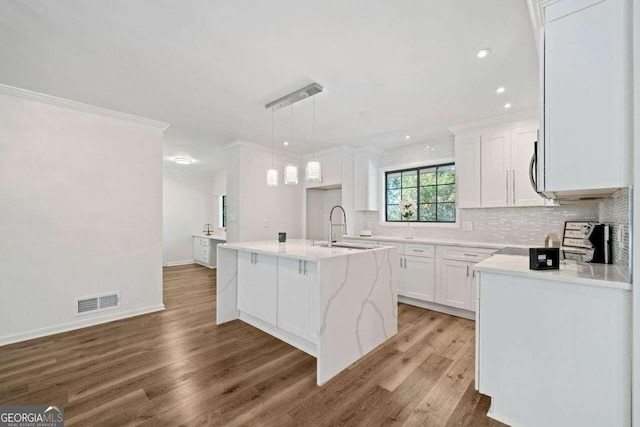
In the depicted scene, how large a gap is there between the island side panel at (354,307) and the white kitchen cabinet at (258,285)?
0.75 metres

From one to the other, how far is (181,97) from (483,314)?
3.35 metres

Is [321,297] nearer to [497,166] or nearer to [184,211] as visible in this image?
[497,166]

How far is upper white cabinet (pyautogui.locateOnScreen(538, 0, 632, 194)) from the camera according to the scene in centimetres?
123

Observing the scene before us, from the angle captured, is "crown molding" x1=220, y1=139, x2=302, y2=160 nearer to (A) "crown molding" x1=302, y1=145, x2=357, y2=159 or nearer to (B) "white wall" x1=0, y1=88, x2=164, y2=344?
(A) "crown molding" x1=302, y1=145, x2=357, y2=159

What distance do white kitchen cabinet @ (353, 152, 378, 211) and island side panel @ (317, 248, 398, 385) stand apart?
2005 mm

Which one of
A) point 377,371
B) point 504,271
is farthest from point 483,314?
point 377,371

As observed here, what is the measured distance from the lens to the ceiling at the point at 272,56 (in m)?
1.65

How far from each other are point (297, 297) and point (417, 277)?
2.09 metres

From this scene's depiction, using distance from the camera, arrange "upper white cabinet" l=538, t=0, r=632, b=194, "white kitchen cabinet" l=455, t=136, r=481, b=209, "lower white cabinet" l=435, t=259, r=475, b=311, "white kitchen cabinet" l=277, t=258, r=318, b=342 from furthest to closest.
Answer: "white kitchen cabinet" l=455, t=136, r=481, b=209 < "lower white cabinet" l=435, t=259, r=475, b=311 < "white kitchen cabinet" l=277, t=258, r=318, b=342 < "upper white cabinet" l=538, t=0, r=632, b=194

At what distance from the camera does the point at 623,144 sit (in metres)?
1.23

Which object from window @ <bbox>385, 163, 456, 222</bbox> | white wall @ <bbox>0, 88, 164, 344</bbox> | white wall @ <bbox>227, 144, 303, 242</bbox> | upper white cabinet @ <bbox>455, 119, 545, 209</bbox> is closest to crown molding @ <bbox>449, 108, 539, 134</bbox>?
upper white cabinet @ <bbox>455, 119, 545, 209</bbox>

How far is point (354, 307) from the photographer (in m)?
2.33

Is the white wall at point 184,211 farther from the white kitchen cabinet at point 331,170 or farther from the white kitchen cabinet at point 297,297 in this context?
the white kitchen cabinet at point 297,297

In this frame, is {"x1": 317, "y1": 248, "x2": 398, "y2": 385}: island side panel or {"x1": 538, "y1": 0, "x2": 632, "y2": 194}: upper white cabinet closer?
{"x1": 538, "y1": 0, "x2": 632, "y2": 194}: upper white cabinet
